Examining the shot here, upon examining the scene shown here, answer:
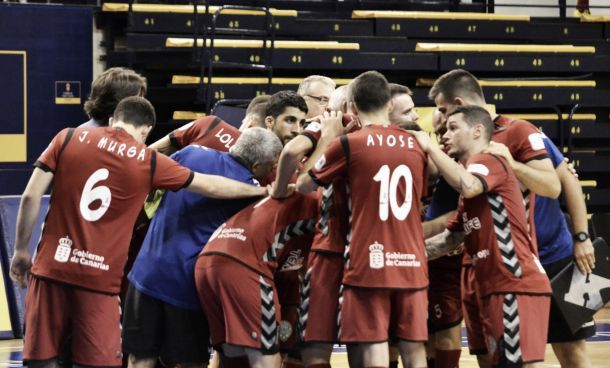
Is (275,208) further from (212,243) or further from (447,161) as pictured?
(447,161)

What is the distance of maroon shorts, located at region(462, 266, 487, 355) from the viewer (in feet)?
19.9

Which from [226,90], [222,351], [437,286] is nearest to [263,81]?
[226,90]

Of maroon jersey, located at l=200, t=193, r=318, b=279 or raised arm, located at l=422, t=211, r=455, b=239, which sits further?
raised arm, located at l=422, t=211, r=455, b=239

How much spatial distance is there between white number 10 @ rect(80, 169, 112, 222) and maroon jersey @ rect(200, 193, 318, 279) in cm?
64

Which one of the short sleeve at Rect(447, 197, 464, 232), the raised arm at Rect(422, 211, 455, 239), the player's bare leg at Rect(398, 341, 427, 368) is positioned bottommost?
the player's bare leg at Rect(398, 341, 427, 368)

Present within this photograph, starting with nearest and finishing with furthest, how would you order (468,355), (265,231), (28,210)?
(28,210) → (265,231) → (468,355)

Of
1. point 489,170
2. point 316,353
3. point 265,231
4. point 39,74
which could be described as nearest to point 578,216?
point 489,170

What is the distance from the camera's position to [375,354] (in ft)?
18.6

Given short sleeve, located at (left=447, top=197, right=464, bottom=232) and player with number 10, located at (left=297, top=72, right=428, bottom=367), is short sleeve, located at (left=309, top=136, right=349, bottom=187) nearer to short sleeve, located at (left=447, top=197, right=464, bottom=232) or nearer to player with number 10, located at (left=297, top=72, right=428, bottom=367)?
player with number 10, located at (left=297, top=72, right=428, bottom=367)

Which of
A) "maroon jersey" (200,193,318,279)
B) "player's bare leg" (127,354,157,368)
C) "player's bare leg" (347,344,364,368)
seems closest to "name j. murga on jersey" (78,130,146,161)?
"maroon jersey" (200,193,318,279)

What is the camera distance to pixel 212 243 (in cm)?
601

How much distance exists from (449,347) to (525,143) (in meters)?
1.56

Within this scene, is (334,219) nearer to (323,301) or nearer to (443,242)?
(323,301)

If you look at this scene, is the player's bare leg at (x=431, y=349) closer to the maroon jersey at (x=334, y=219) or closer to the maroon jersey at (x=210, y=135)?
the maroon jersey at (x=334, y=219)
